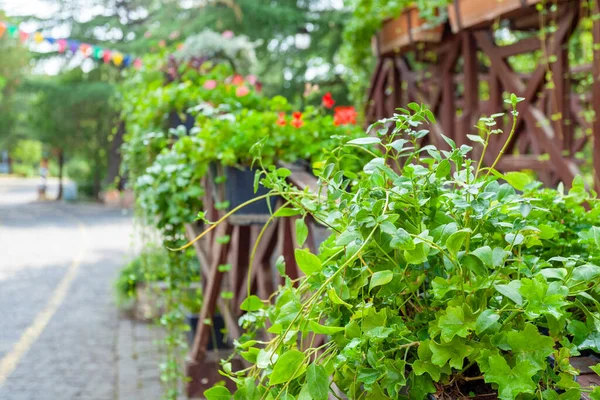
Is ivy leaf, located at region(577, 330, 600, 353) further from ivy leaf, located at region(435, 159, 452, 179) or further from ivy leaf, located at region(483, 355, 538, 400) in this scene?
ivy leaf, located at region(435, 159, 452, 179)

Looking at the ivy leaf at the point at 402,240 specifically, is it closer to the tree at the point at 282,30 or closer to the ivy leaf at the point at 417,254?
the ivy leaf at the point at 417,254

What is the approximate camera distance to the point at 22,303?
789 centimetres

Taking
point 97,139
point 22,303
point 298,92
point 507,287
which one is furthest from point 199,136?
point 97,139

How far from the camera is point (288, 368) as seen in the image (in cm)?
127

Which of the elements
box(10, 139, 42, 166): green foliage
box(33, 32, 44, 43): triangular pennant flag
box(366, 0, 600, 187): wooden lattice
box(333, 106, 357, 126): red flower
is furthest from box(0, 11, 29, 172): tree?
box(10, 139, 42, 166): green foliage

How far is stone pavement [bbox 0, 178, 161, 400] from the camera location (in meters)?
4.94

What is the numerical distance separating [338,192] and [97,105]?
81.4 ft

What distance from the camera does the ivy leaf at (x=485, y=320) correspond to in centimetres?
112

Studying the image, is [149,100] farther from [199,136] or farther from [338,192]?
[338,192]

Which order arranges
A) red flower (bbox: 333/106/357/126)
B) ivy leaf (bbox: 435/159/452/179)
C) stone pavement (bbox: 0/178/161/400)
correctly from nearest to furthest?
ivy leaf (bbox: 435/159/452/179) → red flower (bbox: 333/106/357/126) → stone pavement (bbox: 0/178/161/400)

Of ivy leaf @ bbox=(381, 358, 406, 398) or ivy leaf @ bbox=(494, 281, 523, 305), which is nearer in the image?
ivy leaf @ bbox=(494, 281, 523, 305)

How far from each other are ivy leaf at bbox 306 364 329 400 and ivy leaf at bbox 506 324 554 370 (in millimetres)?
327

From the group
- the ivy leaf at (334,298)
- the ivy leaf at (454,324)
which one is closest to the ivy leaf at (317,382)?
the ivy leaf at (334,298)

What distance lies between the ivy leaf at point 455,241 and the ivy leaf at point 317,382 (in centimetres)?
31
